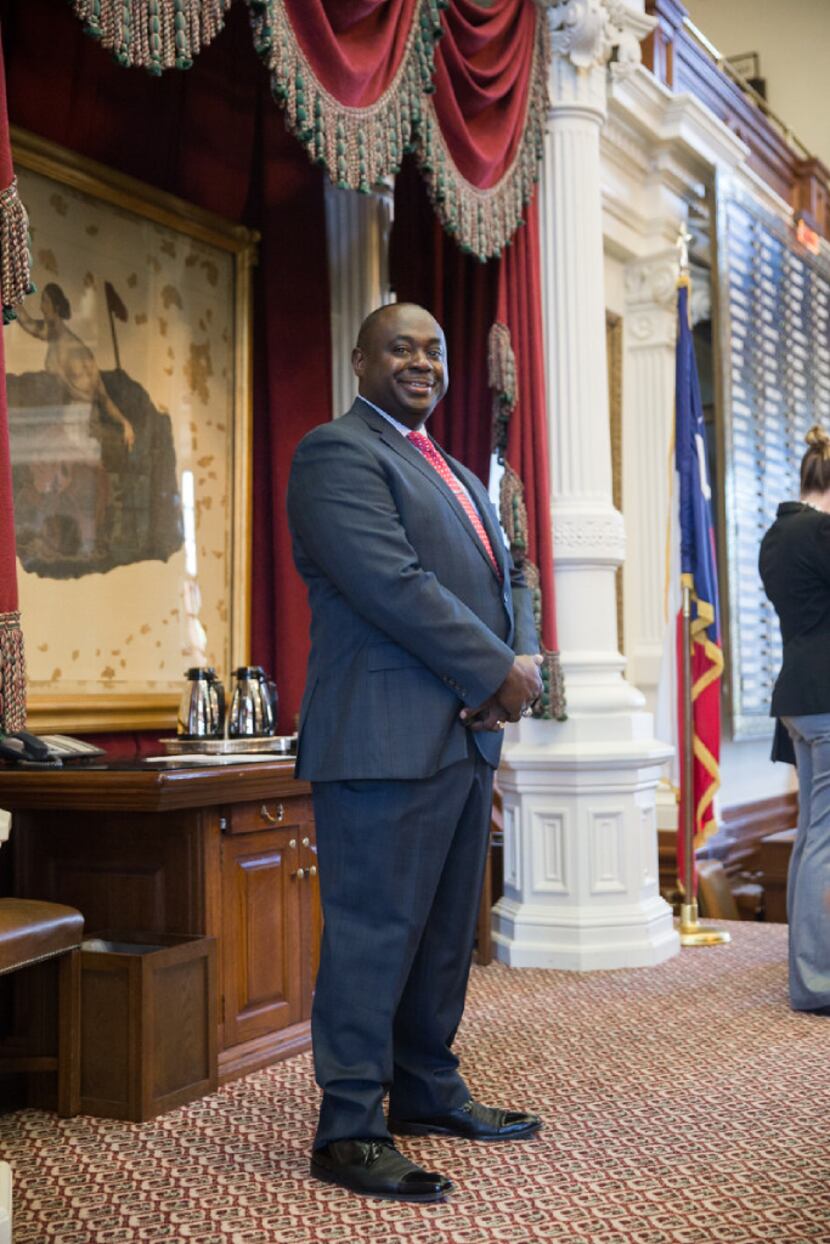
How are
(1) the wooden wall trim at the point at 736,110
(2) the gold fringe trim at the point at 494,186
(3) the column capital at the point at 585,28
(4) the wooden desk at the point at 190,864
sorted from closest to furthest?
1. (4) the wooden desk at the point at 190,864
2. (2) the gold fringe trim at the point at 494,186
3. (3) the column capital at the point at 585,28
4. (1) the wooden wall trim at the point at 736,110

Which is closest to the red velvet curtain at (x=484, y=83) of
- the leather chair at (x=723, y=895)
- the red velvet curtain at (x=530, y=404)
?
the red velvet curtain at (x=530, y=404)

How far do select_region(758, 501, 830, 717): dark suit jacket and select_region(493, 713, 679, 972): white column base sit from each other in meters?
0.89

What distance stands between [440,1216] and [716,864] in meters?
4.74

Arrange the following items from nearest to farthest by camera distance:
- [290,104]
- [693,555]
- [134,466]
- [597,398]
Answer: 1. [290,104]
2. [134,466]
3. [597,398]
4. [693,555]

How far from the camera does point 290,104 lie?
340 cm

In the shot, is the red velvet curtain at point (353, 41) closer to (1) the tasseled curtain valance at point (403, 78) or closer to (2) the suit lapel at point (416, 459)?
(1) the tasseled curtain valance at point (403, 78)

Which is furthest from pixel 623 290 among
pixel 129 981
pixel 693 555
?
pixel 129 981

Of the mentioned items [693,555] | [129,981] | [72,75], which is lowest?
[129,981]

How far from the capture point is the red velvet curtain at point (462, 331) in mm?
5152

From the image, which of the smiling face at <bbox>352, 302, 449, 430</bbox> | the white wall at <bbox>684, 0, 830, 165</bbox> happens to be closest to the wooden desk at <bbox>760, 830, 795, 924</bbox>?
the smiling face at <bbox>352, 302, 449, 430</bbox>

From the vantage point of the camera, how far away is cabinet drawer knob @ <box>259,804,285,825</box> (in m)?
3.50

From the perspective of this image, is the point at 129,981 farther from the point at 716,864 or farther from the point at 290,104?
the point at 716,864

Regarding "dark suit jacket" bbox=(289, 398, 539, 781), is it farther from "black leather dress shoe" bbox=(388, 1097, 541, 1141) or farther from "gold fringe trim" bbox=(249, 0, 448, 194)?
"gold fringe trim" bbox=(249, 0, 448, 194)

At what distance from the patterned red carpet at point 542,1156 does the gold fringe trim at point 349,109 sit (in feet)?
7.79
